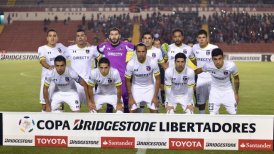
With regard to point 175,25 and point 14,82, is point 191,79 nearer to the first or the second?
point 14,82

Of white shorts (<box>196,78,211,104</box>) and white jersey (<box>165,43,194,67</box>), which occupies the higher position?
white jersey (<box>165,43,194,67</box>)

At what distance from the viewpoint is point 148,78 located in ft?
28.3

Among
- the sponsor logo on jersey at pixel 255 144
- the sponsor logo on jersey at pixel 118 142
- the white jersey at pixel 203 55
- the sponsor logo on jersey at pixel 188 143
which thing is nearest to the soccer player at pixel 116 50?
the white jersey at pixel 203 55

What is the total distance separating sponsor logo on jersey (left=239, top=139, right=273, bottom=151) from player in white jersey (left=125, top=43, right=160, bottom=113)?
2.66 m

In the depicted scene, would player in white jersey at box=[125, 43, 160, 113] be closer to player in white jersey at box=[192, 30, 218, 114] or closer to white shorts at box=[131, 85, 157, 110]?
white shorts at box=[131, 85, 157, 110]

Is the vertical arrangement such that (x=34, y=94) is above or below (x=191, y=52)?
below

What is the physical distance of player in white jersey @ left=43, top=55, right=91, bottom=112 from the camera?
8258 mm

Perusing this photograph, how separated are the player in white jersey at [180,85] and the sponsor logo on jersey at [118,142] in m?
2.12

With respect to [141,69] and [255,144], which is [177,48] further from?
[255,144]

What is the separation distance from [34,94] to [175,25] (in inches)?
1024

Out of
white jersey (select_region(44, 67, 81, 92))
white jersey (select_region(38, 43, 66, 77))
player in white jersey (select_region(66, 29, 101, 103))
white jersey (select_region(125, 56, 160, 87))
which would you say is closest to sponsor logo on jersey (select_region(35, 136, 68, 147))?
white jersey (select_region(44, 67, 81, 92))

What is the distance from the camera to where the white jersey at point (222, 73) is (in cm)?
796

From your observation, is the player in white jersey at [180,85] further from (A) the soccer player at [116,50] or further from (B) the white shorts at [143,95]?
(A) the soccer player at [116,50]

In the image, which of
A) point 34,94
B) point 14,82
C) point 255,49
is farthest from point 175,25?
point 34,94
